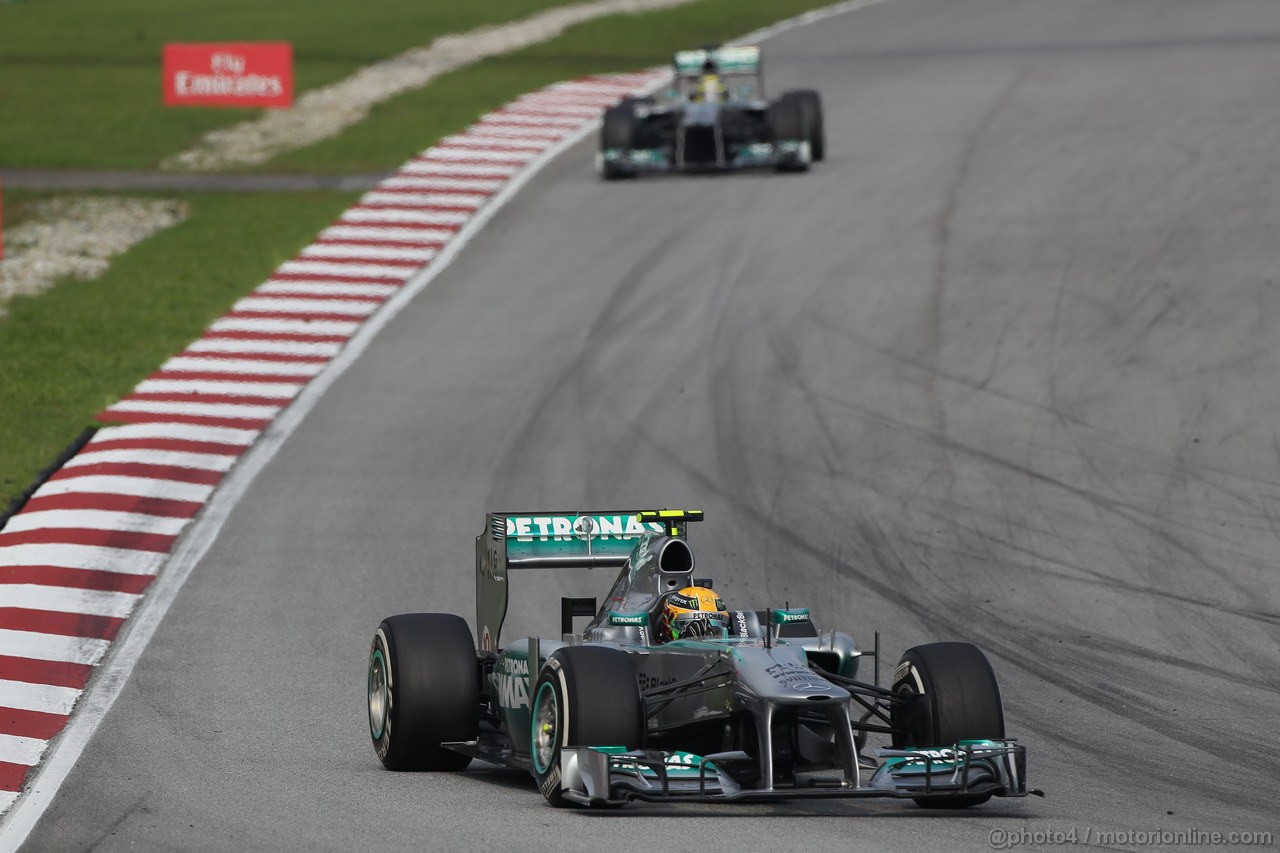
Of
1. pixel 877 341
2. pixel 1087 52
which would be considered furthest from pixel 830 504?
pixel 1087 52

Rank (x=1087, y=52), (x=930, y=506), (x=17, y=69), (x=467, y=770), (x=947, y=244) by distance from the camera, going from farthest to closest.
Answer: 1. (x=17, y=69)
2. (x=1087, y=52)
3. (x=947, y=244)
4. (x=930, y=506)
5. (x=467, y=770)

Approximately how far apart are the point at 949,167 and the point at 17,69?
63.9 feet

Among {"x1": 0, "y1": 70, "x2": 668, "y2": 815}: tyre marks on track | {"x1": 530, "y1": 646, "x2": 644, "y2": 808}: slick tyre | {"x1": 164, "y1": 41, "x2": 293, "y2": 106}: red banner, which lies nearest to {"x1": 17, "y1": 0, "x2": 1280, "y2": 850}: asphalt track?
{"x1": 530, "y1": 646, "x2": 644, "y2": 808}: slick tyre

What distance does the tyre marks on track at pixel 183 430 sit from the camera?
12.6 meters

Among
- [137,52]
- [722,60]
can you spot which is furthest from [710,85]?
[137,52]

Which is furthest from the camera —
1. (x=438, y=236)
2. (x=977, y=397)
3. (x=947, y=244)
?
(x=438, y=236)

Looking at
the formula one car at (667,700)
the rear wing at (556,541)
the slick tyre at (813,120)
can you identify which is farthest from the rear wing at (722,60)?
the formula one car at (667,700)

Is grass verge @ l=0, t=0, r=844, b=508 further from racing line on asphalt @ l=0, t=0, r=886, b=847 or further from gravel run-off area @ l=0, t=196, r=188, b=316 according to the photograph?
racing line on asphalt @ l=0, t=0, r=886, b=847

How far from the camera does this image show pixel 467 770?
10312 millimetres

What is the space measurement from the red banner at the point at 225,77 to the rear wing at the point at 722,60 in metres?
7.61

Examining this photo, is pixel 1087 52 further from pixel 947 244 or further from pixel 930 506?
pixel 930 506

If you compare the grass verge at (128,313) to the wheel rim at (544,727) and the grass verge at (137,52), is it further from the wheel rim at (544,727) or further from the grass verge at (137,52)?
the wheel rim at (544,727)

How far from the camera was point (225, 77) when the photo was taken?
32.1m

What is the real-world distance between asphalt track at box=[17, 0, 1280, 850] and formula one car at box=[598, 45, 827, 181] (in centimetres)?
40
